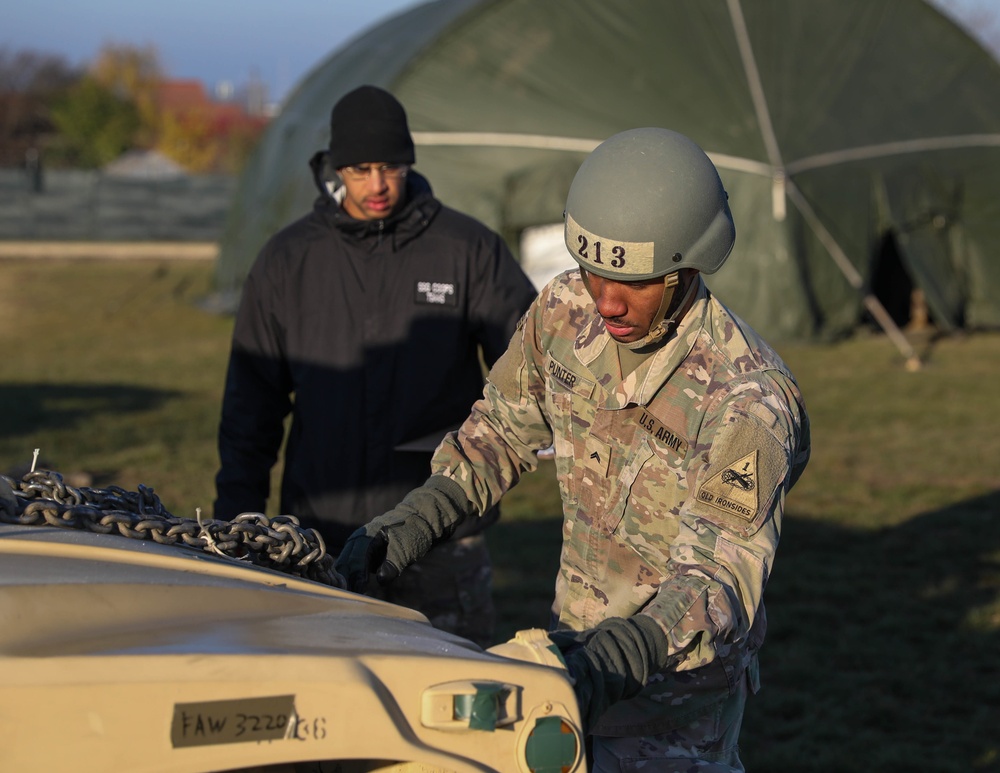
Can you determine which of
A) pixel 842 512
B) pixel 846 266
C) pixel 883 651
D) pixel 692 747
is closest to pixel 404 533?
pixel 692 747

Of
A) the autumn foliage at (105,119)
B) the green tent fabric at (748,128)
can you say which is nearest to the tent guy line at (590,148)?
the green tent fabric at (748,128)

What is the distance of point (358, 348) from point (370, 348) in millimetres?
37

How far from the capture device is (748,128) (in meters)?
13.3

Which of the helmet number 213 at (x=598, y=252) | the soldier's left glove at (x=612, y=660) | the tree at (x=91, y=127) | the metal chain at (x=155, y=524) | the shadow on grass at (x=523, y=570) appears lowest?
the shadow on grass at (x=523, y=570)

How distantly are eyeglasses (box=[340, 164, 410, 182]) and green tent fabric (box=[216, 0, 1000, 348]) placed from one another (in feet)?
29.3

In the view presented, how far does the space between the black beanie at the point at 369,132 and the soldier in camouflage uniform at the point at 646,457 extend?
1221 mm

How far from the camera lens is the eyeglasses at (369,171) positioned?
161 inches

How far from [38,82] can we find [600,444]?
206 ft

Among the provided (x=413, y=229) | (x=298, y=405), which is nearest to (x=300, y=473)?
(x=298, y=405)

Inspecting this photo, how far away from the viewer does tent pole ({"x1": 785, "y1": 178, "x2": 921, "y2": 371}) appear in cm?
1316

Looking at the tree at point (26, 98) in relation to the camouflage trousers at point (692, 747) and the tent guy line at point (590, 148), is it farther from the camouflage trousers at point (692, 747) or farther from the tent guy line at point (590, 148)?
the camouflage trousers at point (692, 747)

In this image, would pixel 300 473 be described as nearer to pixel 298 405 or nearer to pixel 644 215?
pixel 298 405

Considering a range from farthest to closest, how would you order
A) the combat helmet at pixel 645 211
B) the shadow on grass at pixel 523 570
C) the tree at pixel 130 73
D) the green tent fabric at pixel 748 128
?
the tree at pixel 130 73
the green tent fabric at pixel 748 128
the shadow on grass at pixel 523 570
the combat helmet at pixel 645 211

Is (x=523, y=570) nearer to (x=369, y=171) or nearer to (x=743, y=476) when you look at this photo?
(x=369, y=171)
